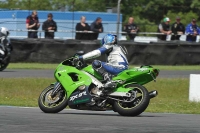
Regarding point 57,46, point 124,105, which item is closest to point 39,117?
point 124,105

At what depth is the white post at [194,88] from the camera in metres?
15.0

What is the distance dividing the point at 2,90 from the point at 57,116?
637cm

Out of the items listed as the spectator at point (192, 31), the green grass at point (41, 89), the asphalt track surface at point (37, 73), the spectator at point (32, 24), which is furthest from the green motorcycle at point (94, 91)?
the spectator at point (192, 31)

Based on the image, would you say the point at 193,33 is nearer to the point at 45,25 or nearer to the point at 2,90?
the point at 45,25

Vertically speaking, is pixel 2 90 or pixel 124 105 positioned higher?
pixel 124 105

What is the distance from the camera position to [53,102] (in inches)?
467

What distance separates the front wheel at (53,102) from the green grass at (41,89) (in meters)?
2.11

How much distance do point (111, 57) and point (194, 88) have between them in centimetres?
358

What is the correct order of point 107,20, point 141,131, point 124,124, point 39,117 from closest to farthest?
point 141,131, point 124,124, point 39,117, point 107,20

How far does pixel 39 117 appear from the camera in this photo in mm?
10859

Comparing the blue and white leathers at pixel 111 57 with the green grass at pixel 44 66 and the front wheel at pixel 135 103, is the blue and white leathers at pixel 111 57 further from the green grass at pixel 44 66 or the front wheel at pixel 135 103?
the green grass at pixel 44 66

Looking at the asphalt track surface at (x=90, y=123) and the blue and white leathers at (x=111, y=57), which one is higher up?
the blue and white leathers at (x=111, y=57)

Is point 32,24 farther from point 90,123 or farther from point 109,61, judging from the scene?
point 90,123

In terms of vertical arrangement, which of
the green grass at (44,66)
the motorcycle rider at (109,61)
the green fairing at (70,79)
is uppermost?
the motorcycle rider at (109,61)
